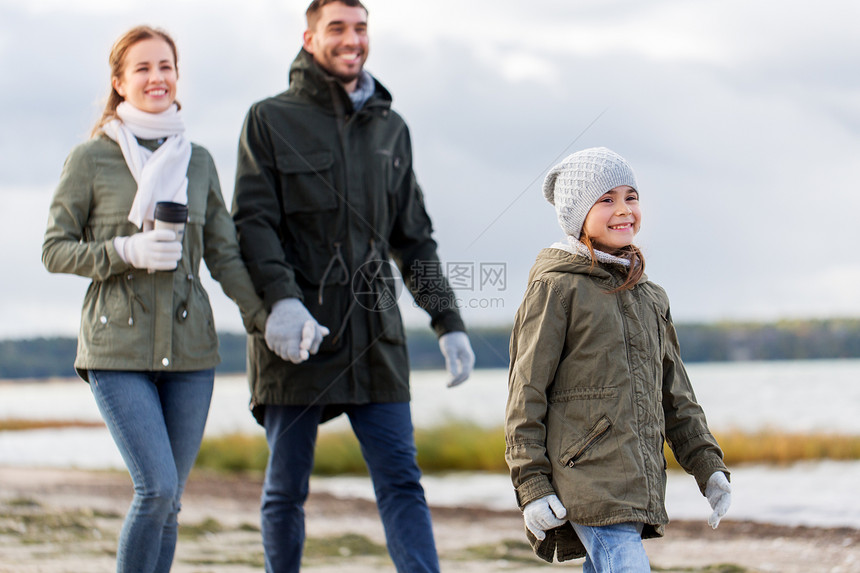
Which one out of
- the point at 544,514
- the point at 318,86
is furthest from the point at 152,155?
the point at 544,514

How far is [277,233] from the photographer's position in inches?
113

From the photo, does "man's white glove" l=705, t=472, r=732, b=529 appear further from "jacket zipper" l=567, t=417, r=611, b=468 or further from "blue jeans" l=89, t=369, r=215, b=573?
"blue jeans" l=89, t=369, r=215, b=573

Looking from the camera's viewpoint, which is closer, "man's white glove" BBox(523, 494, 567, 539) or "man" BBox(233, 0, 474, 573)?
"man's white glove" BBox(523, 494, 567, 539)

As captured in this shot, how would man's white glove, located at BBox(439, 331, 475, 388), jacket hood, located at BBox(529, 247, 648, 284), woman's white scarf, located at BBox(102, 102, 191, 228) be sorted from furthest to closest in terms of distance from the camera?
man's white glove, located at BBox(439, 331, 475, 388), woman's white scarf, located at BBox(102, 102, 191, 228), jacket hood, located at BBox(529, 247, 648, 284)

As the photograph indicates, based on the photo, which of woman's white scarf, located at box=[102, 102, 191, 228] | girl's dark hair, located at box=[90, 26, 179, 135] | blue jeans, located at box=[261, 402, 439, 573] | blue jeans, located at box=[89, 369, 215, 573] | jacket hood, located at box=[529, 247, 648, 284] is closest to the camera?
jacket hood, located at box=[529, 247, 648, 284]

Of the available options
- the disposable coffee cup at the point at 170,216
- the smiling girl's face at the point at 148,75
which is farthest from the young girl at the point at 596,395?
the smiling girl's face at the point at 148,75

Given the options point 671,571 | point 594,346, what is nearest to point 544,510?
point 594,346

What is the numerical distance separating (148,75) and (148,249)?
1.73ft

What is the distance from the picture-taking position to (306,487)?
9.23ft

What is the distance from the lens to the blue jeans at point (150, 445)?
7.84ft

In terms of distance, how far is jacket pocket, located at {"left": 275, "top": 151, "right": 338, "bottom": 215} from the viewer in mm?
2854

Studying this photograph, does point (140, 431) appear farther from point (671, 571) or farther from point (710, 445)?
point (671, 571)

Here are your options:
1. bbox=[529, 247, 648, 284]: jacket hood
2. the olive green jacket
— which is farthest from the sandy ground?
bbox=[529, 247, 648, 284]: jacket hood

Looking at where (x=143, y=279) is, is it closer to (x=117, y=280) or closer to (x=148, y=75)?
(x=117, y=280)
